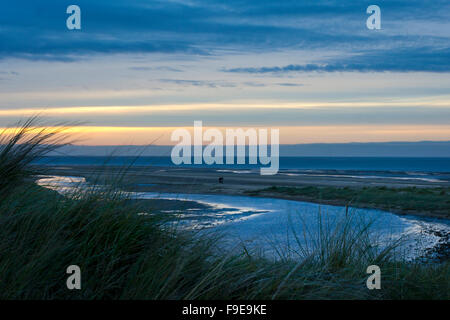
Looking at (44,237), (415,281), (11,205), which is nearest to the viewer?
(44,237)

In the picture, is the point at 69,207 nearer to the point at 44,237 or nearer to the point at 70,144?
the point at 44,237

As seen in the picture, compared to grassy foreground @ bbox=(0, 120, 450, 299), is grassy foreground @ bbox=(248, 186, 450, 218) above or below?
below

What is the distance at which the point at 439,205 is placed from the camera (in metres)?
24.3

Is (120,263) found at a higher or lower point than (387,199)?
higher

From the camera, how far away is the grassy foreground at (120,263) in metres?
3.13

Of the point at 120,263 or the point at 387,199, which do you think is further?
the point at 387,199

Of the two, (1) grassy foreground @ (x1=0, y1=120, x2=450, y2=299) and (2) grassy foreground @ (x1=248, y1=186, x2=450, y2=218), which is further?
(2) grassy foreground @ (x1=248, y1=186, x2=450, y2=218)

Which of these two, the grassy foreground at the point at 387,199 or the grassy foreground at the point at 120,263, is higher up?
the grassy foreground at the point at 120,263

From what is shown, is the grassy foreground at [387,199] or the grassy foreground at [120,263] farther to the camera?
the grassy foreground at [387,199]

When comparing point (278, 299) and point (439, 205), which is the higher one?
point (278, 299)

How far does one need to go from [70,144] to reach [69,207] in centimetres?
158

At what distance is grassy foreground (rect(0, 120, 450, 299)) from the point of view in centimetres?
313

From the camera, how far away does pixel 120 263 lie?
11.6ft
